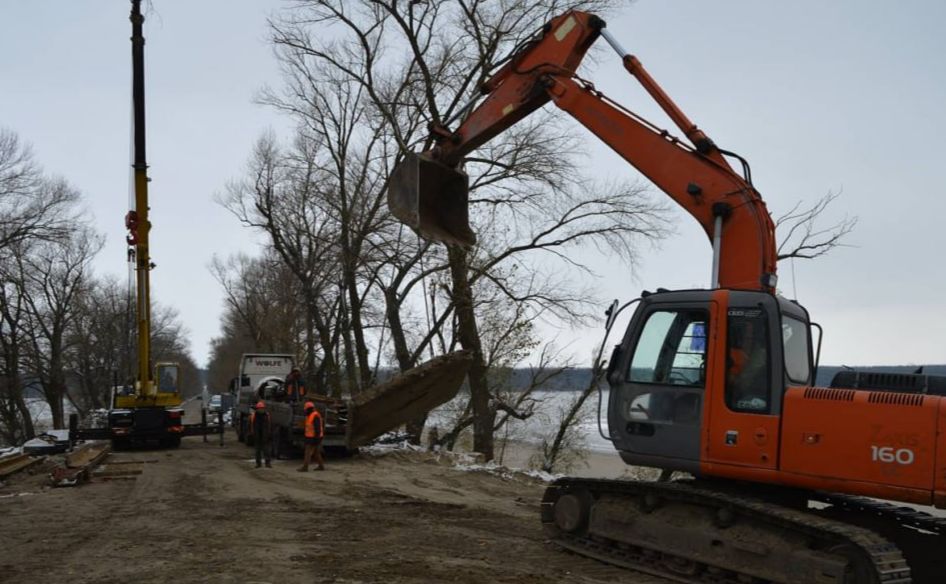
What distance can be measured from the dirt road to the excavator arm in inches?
129

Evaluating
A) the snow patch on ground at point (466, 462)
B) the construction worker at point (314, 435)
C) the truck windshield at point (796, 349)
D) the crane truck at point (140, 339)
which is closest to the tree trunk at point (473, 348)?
the snow patch on ground at point (466, 462)

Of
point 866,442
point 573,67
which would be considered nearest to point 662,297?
point 866,442

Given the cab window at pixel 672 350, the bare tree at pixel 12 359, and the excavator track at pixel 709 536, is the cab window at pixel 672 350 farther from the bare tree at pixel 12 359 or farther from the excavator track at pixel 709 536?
the bare tree at pixel 12 359

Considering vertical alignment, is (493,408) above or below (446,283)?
below

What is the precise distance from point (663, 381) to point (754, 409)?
88 centimetres

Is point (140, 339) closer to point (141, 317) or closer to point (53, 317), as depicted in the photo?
point (141, 317)

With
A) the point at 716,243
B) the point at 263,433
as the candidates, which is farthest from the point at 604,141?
the point at 263,433

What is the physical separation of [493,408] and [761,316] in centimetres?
1808

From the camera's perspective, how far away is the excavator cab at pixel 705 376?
7047 mm

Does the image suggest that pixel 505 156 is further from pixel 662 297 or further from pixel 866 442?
pixel 866 442

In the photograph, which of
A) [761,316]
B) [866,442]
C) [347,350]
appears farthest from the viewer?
[347,350]

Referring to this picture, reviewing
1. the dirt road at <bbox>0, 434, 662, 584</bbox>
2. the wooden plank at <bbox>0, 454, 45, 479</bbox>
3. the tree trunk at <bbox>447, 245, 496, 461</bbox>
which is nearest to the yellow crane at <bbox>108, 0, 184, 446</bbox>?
the wooden plank at <bbox>0, 454, 45, 479</bbox>

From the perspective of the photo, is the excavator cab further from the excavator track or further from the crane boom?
the crane boom

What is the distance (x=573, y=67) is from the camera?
9.56 metres
